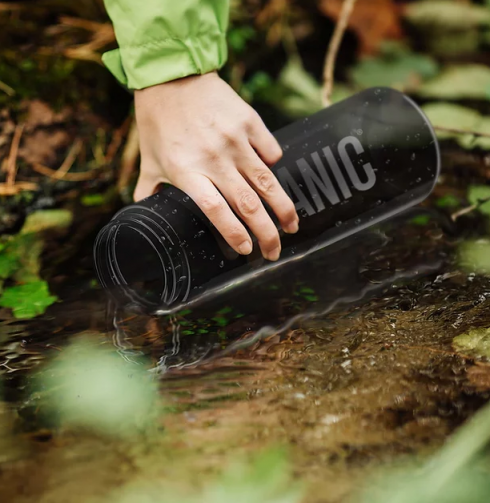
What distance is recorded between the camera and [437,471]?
580 mm

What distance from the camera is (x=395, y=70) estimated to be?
1.73 metres

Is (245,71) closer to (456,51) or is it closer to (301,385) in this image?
(456,51)

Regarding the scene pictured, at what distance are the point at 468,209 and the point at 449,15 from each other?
965 mm

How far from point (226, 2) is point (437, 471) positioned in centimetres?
83

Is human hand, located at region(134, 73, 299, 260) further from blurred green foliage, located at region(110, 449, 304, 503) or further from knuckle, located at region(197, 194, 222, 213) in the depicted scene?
blurred green foliage, located at region(110, 449, 304, 503)

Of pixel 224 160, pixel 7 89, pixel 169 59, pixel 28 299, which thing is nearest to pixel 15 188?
pixel 7 89

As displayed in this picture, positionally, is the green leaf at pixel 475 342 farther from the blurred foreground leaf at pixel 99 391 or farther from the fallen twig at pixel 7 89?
the fallen twig at pixel 7 89

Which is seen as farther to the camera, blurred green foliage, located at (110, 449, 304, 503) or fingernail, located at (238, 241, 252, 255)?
fingernail, located at (238, 241, 252, 255)

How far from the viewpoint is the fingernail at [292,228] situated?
921 millimetres

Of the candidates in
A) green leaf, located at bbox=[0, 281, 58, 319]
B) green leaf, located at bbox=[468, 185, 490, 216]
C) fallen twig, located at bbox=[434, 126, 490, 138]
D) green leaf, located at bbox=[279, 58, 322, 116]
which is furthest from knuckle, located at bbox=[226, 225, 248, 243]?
green leaf, located at bbox=[279, 58, 322, 116]

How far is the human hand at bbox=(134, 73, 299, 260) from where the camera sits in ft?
2.84

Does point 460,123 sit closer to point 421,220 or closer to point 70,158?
point 421,220

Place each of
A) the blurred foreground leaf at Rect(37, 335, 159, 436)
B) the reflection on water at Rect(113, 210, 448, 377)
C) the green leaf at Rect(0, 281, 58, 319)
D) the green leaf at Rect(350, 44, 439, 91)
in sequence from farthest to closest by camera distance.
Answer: the green leaf at Rect(350, 44, 439, 91)
the green leaf at Rect(0, 281, 58, 319)
the reflection on water at Rect(113, 210, 448, 377)
the blurred foreground leaf at Rect(37, 335, 159, 436)

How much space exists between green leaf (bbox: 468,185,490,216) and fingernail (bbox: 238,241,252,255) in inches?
21.0
